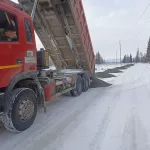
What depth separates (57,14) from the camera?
7.56 meters

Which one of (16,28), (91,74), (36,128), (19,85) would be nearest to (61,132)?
(36,128)

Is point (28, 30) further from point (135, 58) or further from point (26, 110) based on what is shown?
point (135, 58)

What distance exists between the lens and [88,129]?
174 inches

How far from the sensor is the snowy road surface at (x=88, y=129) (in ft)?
12.2

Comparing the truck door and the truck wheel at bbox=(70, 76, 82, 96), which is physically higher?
the truck door

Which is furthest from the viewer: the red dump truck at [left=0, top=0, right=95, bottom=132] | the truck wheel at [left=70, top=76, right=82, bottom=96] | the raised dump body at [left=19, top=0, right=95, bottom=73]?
the truck wheel at [left=70, top=76, right=82, bottom=96]

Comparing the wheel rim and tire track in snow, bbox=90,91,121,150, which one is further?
the wheel rim

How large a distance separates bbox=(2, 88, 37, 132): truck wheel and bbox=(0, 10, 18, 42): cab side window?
3.44 feet

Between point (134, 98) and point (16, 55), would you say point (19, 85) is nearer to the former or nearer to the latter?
point (16, 55)

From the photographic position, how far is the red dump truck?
3.97 metres

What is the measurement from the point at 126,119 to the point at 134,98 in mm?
2492

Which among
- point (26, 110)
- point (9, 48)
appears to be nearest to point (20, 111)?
point (26, 110)

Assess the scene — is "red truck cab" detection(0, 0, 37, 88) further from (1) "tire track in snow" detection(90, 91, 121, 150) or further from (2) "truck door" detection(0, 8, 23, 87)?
(1) "tire track in snow" detection(90, 91, 121, 150)

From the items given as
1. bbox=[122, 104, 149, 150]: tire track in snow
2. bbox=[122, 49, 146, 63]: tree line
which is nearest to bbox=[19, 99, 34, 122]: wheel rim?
bbox=[122, 104, 149, 150]: tire track in snow
